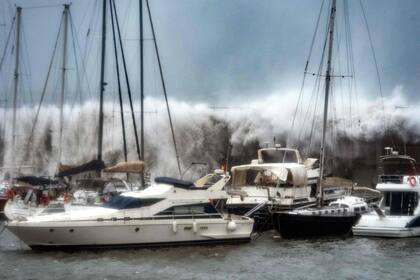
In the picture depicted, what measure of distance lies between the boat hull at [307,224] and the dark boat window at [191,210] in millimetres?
3194

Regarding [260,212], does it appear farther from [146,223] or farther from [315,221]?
[146,223]

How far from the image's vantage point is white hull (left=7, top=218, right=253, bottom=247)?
838 inches

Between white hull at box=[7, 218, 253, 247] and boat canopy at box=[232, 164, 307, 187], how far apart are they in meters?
6.91

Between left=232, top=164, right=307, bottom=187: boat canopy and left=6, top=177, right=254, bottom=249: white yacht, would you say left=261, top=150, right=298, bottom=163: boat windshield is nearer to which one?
left=232, top=164, right=307, bottom=187: boat canopy

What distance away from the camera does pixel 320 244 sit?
2384 centimetres

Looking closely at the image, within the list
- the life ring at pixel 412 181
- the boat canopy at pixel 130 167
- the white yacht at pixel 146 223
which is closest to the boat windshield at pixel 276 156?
the boat canopy at pixel 130 167

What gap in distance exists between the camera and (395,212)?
86.5 ft

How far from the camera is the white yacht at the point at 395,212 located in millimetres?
24812

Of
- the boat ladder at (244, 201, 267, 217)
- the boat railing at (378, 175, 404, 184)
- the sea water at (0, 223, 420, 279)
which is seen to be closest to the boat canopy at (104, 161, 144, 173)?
the boat ladder at (244, 201, 267, 217)

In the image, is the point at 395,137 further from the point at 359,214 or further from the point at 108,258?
the point at 108,258

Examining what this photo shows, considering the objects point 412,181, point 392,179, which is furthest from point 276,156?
point 412,181

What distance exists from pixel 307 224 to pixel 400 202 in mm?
4451

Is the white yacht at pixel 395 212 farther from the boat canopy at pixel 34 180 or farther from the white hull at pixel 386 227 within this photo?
the boat canopy at pixel 34 180

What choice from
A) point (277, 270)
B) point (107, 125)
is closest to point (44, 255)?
point (277, 270)
